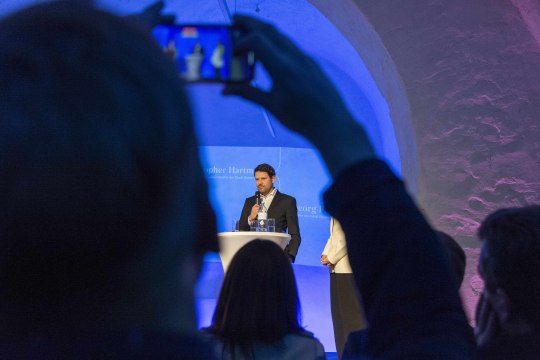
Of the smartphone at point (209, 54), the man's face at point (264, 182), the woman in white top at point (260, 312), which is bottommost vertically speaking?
the woman in white top at point (260, 312)

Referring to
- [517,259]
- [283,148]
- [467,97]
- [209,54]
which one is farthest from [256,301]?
[283,148]

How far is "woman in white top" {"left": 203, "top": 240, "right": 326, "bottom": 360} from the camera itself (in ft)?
6.13

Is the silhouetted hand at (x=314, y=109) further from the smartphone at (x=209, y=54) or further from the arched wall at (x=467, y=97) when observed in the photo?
the arched wall at (x=467, y=97)

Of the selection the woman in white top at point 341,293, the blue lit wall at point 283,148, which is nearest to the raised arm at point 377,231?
the woman in white top at point 341,293

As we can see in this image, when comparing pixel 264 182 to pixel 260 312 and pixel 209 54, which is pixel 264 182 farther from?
pixel 209 54

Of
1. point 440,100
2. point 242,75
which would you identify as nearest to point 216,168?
point 440,100

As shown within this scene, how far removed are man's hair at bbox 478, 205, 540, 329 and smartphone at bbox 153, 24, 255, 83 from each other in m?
0.77

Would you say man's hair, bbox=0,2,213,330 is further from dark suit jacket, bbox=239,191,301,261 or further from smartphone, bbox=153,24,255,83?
dark suit jacket, bbox=239,191,301,261

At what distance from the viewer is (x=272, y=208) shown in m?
4.71

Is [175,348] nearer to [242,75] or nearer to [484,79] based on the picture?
[242,75]

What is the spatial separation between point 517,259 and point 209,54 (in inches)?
32.3

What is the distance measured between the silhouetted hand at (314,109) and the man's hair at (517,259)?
0.89m

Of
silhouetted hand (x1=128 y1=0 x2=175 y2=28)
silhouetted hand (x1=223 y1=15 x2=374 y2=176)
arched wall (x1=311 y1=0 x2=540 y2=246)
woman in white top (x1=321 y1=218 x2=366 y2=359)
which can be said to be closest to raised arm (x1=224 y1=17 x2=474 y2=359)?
silhouetted hand (x1=223 y1=15 x2=374 y2=176)

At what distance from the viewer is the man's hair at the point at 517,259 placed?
1.32 meters
